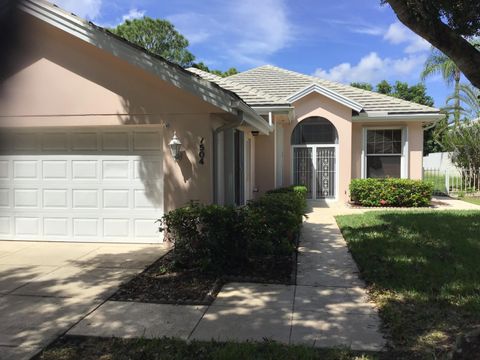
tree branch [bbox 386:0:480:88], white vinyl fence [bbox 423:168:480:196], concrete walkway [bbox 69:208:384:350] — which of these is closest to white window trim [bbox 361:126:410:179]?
white vinyl fence [bbox 423:168:480:196]

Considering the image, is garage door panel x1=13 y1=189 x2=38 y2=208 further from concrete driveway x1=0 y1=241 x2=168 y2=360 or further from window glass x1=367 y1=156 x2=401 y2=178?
window glass x1=367 y1=156 x2=401 y2=178

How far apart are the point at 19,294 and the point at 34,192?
3.77 metres

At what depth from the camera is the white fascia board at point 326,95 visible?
606 inches

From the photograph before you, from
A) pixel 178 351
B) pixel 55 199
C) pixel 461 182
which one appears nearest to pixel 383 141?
pixel 461 182

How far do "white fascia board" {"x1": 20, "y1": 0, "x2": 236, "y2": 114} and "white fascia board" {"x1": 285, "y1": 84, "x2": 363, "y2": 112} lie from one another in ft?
26.9

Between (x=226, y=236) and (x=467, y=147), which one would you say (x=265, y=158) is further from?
(x=467, y=147)

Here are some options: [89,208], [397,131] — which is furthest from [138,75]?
[397,131]

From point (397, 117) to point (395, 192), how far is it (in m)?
2.84

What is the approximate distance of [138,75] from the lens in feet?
26.4

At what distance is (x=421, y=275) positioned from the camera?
637cm

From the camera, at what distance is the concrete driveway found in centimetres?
450

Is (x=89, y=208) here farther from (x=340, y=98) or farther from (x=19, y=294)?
(x=340, y=98)

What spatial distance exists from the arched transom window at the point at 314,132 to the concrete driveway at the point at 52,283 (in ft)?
30.8

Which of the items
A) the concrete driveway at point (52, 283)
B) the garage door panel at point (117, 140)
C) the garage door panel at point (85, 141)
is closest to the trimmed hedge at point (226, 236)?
the concrete driveway at point (52, 283)
